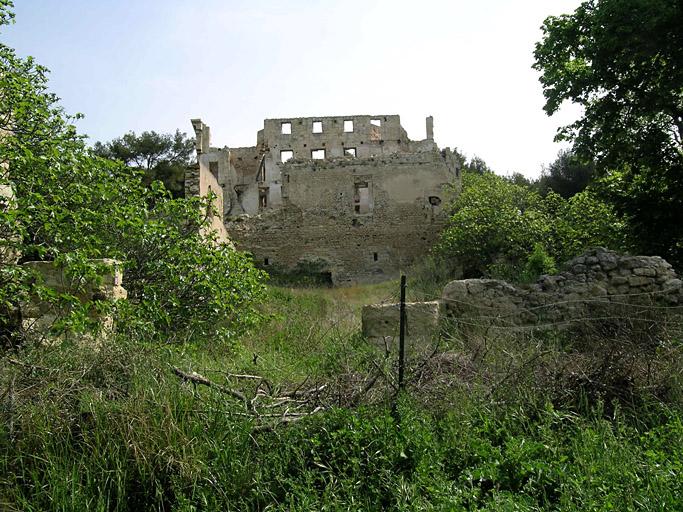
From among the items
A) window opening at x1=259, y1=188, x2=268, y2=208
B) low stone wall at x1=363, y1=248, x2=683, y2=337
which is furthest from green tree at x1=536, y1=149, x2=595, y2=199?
low stone wall at x1=363, y1=248, x2=683, y2=337

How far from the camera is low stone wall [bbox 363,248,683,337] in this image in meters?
9.07

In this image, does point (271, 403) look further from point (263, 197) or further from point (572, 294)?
point (263, 197)

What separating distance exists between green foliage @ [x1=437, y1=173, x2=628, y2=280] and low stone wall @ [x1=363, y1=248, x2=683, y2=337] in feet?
16.7

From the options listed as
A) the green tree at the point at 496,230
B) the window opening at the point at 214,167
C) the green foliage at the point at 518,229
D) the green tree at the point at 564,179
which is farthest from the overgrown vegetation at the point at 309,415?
the window opening at the point at 214,167

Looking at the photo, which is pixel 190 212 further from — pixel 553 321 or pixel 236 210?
pixel 236 210

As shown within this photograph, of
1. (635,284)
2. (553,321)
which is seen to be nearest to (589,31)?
(635,284)

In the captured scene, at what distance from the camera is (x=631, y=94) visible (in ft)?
39.8

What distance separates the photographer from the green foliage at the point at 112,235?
266 inches

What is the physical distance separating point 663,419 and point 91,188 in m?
6.86

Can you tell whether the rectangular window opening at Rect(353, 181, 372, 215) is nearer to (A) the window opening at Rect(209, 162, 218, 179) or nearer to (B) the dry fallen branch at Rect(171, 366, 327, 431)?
(A) the window opening at Rect(209, 162, 218, 179)

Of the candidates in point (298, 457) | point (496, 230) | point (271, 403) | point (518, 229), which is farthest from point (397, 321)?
point (496, 230)

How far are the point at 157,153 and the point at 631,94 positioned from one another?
100ft

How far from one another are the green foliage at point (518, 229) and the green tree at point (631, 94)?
5.45ft

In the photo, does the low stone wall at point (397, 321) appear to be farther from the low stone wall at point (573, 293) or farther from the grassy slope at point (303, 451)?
the grassy slope at point (303, 451)
